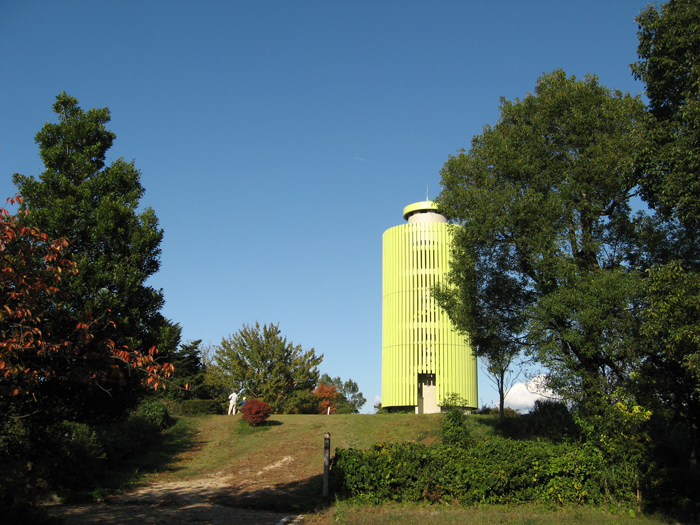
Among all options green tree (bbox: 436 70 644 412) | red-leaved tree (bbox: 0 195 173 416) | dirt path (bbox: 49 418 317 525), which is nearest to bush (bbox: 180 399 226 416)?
dirt path (bbox: 49 418 317 525)

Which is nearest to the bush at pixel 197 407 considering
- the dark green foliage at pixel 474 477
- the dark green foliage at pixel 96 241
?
the dark green foliage at pixel 96 241

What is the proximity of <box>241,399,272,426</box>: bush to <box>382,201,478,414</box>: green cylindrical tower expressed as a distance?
10730 mm

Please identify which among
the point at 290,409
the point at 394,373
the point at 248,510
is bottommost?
the point at 248,510

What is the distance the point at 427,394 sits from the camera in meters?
30.8

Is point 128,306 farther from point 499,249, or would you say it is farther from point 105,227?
point 499,249

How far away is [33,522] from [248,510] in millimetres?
4152

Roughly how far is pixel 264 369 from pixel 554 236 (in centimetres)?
2475

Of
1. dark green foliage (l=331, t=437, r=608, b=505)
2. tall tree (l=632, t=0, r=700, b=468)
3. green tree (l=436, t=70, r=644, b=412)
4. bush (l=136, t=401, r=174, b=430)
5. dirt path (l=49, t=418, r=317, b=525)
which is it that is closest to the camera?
tall tree (l=632, t=0, r=700, b=468)

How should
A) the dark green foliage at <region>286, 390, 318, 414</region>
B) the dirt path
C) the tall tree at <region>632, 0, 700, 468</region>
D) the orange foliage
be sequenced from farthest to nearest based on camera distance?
the orange foliage → the dark green foliage at <region>286, 390, 318, 414</region> → the dirt path → the tall tree at <region>632, 0, 700, 468</region>

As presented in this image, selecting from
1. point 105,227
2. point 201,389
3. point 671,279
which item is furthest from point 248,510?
point 201,389

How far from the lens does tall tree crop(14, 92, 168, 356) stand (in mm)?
9695

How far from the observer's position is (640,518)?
9672mm

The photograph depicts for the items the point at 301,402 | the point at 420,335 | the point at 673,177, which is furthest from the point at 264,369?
the point at 673,177

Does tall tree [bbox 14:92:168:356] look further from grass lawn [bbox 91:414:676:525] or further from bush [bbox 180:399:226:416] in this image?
bush [bbox 180:399:226:416]
